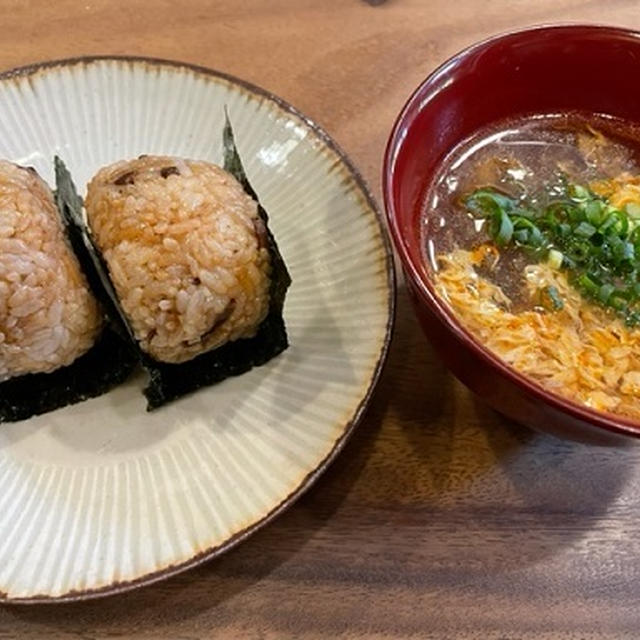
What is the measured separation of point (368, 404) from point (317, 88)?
2.80 feet

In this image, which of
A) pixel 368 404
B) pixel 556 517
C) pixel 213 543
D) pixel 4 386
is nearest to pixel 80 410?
pixel 4 386

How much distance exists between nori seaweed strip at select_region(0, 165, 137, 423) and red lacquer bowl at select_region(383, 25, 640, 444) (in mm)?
540

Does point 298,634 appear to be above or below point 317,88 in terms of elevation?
below

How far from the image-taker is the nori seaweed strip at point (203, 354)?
1.42 m

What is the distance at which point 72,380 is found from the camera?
1441mm

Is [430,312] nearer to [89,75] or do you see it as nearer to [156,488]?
[156,488]

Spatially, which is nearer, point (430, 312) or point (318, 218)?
point (430, 312)

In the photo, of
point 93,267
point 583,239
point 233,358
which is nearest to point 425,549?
Result: point 233,358

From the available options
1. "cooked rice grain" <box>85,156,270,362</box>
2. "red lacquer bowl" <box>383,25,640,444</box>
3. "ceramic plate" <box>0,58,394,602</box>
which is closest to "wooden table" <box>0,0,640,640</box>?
"ceramic plate" <box>0,58,394,602</box>

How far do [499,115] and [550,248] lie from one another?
0.95 ft

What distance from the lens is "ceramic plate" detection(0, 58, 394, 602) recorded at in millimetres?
1244

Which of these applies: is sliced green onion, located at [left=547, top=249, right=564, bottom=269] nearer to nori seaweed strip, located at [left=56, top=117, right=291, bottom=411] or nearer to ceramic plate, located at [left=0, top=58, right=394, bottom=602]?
ceramic plate, located at [left=0, top=58, right=394, bottom=602]

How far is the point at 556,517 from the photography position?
137 cm

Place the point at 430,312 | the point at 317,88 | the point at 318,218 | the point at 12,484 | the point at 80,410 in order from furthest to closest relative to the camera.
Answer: the point at 317,88 → the point at 318,218 → the point at 80,410 → the point at 12,484 → the point at 430,312
